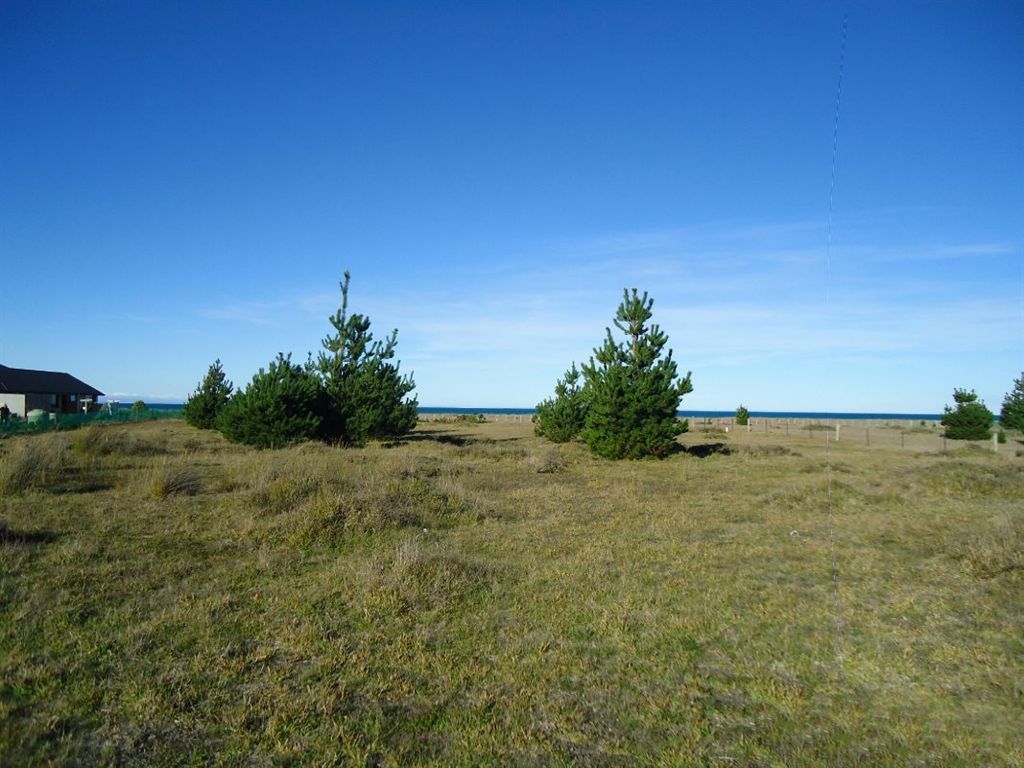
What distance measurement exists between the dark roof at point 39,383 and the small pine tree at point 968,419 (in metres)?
70.2

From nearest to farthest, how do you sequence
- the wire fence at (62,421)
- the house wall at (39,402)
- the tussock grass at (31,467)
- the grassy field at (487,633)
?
the grassy field at (487,633)
the tussock grass at (31,467)
the wire fence at (62,421)
the house wall at (39,402)

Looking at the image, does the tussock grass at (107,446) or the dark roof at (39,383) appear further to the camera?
the dark roof at (39,383)

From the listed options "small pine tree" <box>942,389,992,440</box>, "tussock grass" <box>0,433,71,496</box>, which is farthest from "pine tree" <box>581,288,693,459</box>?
"small pine tree" <box>942,389,992,440</box>

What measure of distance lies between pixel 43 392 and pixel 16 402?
332cm

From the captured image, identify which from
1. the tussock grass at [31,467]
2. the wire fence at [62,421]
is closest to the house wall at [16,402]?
the wire fence at [62,421]

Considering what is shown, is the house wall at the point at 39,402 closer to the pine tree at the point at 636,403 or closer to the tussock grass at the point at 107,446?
the tussock grass at the point at 107,446

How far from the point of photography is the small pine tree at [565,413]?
114ft

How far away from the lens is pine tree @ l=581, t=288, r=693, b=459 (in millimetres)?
25719

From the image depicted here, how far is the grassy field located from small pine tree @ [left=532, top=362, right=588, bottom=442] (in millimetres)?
22562

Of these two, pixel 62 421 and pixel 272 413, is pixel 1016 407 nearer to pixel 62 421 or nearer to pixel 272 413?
pixel 272 413

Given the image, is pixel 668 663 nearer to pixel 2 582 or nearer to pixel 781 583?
pixel 781 583

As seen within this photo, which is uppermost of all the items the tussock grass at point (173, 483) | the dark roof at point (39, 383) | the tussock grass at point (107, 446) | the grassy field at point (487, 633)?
the dark roof at point (39, 383)

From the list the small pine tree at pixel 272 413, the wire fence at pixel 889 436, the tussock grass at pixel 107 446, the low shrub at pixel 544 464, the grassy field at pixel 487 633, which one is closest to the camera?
the grassy field at pixel 487 633

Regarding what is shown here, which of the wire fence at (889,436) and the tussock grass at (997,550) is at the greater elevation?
the wire fence at (889,436)
